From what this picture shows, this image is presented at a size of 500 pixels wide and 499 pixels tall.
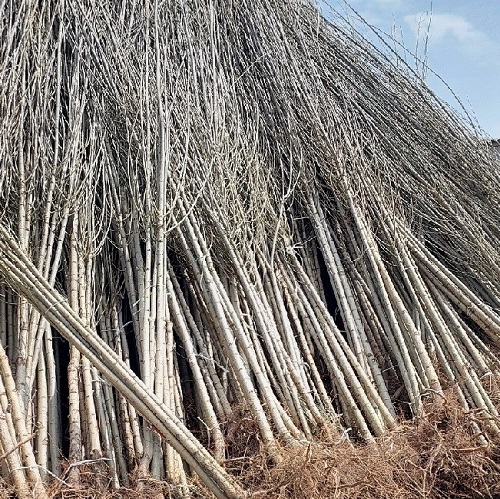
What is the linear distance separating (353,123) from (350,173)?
81 cm

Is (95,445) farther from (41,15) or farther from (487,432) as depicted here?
(41,15)

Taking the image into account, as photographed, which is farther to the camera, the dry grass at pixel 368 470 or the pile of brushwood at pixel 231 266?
the pile of brushwood at pixel 231 266

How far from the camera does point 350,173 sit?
4133mm

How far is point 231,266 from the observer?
3.50 meters

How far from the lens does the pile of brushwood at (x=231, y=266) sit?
264 cm

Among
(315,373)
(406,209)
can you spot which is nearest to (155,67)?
(406,209)

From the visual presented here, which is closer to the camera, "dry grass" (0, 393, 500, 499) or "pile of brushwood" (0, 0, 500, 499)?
"dry grass" (0, 393, 500, 499)

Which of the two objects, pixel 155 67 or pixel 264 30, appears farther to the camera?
pixel 264 30

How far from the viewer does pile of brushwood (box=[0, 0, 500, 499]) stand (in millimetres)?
2643

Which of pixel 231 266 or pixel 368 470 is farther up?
pixel 231 266

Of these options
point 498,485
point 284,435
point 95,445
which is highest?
point 95,445

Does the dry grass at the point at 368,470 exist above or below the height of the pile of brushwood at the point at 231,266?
below

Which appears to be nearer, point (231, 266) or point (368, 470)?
point (368, 470)

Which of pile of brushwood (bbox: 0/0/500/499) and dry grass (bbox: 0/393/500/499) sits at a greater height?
pile of brushwood (bbox: 0/0/500/499)
